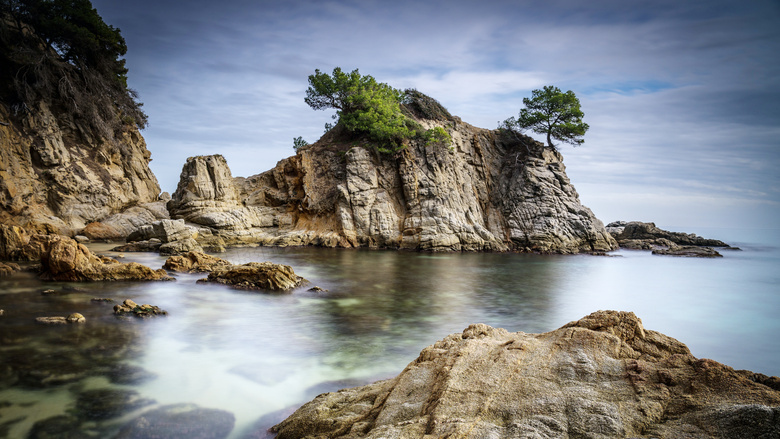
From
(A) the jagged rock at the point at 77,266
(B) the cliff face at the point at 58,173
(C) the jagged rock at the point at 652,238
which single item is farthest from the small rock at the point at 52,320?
(C) the jagged rock at the point at 652,238

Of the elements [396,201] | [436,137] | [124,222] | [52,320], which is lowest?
[52,320]

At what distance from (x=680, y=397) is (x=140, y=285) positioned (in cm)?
1236

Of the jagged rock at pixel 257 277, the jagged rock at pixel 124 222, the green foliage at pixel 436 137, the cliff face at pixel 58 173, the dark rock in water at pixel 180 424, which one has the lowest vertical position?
the dark rock in water at pixel 180 424

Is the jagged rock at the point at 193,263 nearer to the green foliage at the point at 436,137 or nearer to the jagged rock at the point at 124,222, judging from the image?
the jagged rock at the point at 124,222

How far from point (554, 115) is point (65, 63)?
1284 inches

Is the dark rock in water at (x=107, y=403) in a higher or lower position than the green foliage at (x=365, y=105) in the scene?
lower

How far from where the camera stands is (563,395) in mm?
2797

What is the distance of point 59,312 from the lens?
8211 millimetres

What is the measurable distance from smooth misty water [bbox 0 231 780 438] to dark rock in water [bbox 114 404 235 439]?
153 mm

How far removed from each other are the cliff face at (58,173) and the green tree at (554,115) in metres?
29.6

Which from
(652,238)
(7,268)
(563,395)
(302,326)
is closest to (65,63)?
(7,268)

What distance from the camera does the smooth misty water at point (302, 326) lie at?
5.41m

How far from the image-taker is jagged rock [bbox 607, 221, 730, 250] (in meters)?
35.0

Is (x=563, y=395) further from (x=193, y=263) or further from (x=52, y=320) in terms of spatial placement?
(x=193, y=263)
